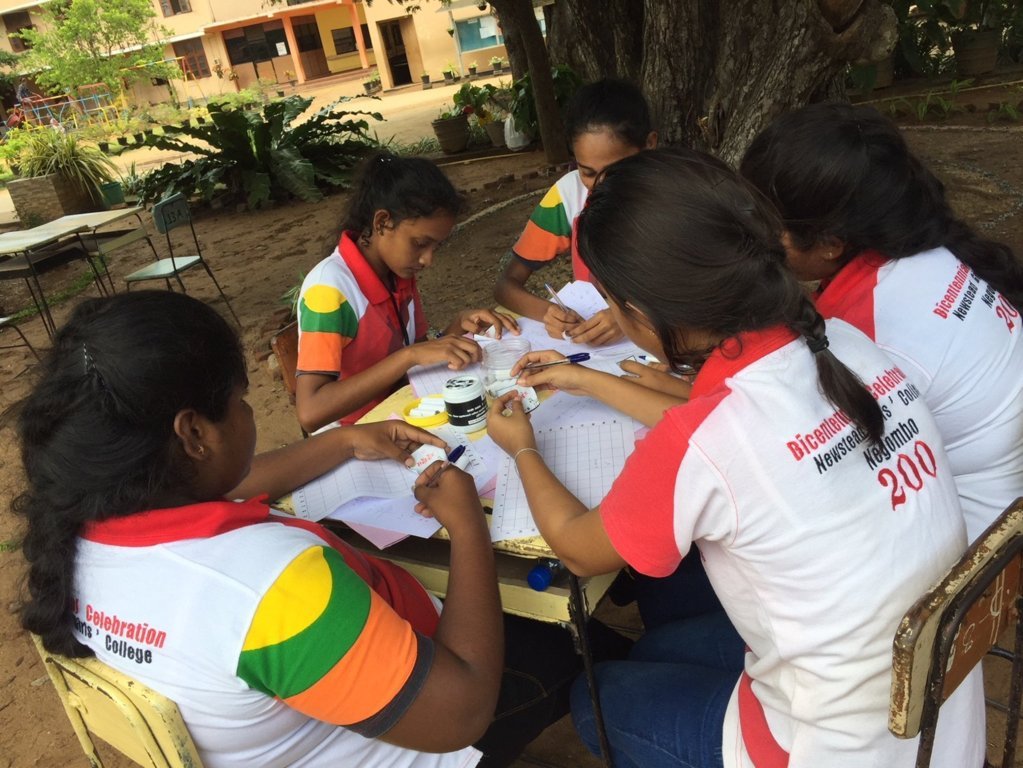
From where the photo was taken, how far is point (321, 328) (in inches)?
82.7

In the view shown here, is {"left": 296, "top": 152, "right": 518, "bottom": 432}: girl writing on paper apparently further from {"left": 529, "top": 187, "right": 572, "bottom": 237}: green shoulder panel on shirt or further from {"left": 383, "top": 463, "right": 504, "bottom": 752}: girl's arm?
{"left": 383, "top": 463, "right": 504, "bottom": 752}: girl's arm

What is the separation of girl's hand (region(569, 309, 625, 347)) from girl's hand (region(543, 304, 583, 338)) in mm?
84

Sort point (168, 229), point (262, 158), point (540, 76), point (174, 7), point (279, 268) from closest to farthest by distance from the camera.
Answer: point (168, 229) < point (279, 268) < point (540, 76) < point (262, 158) < point (174, 7)

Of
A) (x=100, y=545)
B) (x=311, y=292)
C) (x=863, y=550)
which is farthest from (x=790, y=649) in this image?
(x=311, y=292)

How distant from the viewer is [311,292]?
83.7 inches

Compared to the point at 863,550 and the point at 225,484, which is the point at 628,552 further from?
the point at 225,484

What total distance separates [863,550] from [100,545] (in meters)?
1.01

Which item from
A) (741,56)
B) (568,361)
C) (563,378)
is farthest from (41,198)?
(563,378)

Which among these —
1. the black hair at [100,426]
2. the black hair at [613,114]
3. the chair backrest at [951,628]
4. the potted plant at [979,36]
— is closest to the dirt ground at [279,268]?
the black hair at [100,426]

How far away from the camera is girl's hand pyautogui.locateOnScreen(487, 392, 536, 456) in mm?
1440

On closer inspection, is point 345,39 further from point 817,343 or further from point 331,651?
point 331,651

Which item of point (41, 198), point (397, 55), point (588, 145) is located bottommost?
Answer: point (41, 198)

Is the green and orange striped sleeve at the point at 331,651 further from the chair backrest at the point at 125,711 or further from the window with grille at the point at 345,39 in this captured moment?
the window with grille at the point at 345,39

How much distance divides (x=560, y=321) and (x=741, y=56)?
108 inches
